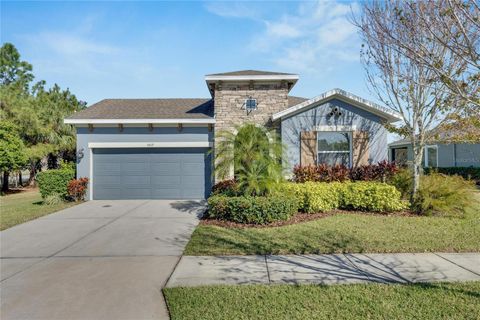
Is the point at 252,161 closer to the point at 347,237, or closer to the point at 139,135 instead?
the point at 347,237

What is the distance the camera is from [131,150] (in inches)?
510

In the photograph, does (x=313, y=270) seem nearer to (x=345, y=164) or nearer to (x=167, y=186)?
(x=345, y=164)

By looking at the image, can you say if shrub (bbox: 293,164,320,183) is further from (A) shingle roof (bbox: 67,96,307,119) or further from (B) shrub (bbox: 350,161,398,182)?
(A) shingle roof (bbox: 67,96,307,119)

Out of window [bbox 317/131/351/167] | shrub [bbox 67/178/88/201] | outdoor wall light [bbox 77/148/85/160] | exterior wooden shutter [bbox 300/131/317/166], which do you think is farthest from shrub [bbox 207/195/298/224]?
outdoor wall light [bbox 77/148/85/160]

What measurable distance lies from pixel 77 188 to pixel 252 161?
8.33 meters

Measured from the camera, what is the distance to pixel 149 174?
510 inches

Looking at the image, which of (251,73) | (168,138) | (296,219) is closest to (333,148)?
(296,219)

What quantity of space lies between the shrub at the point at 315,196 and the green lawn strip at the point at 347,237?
81 centimetres

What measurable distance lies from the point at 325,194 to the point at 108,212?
310 inches

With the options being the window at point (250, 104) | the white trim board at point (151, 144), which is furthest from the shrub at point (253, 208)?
the window at point (250, 104)

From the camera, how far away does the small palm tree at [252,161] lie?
8530mm

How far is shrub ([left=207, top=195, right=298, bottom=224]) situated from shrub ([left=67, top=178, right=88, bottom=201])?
23.5 ft

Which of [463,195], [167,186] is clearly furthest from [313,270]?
[167,186]

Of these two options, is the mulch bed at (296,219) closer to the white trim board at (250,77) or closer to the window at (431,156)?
the white trim board at (250,77)
